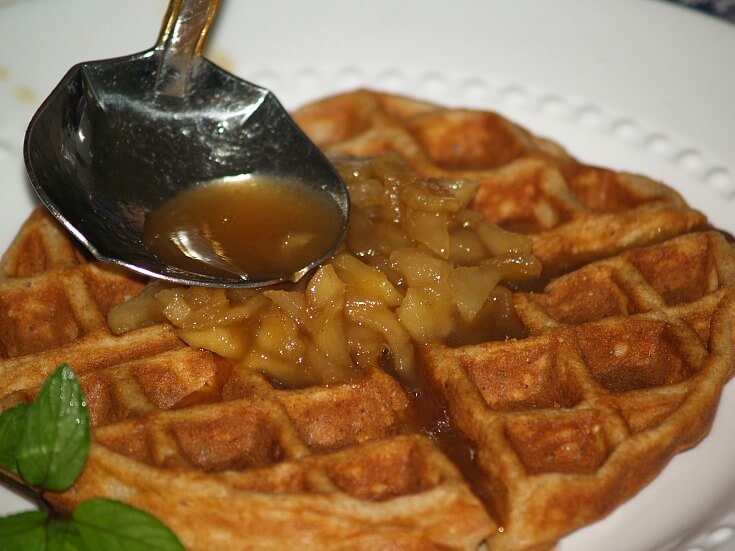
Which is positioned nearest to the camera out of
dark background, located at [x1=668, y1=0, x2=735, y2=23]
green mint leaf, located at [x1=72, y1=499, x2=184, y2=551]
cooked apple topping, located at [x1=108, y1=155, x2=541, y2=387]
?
green mint leaf, located at [x1=72, y1=499, x2=184, y2=551]

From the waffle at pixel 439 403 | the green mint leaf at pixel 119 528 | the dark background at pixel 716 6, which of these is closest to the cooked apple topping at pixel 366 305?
the waffle at pixel 439 403

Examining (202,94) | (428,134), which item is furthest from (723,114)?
(202,94)

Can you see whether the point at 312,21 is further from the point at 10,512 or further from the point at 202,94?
the point at 10,512

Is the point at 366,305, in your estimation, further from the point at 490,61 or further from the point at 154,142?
the point at 490,61

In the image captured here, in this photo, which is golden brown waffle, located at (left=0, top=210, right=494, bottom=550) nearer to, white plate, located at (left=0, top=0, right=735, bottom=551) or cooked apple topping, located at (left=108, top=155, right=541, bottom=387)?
cooked apple topping, located at (left=108, top=155, right=541, bottom=387)

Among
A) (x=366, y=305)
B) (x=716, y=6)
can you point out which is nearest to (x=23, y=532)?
(x=366, y=305)

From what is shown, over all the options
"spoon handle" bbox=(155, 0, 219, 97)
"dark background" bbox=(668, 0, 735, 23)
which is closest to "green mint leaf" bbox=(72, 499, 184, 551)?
"spoon handle" bbox=(155, 0, 219, 97)

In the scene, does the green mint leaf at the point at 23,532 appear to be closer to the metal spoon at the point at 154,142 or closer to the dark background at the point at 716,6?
the metal spoon at the point at 154,142
